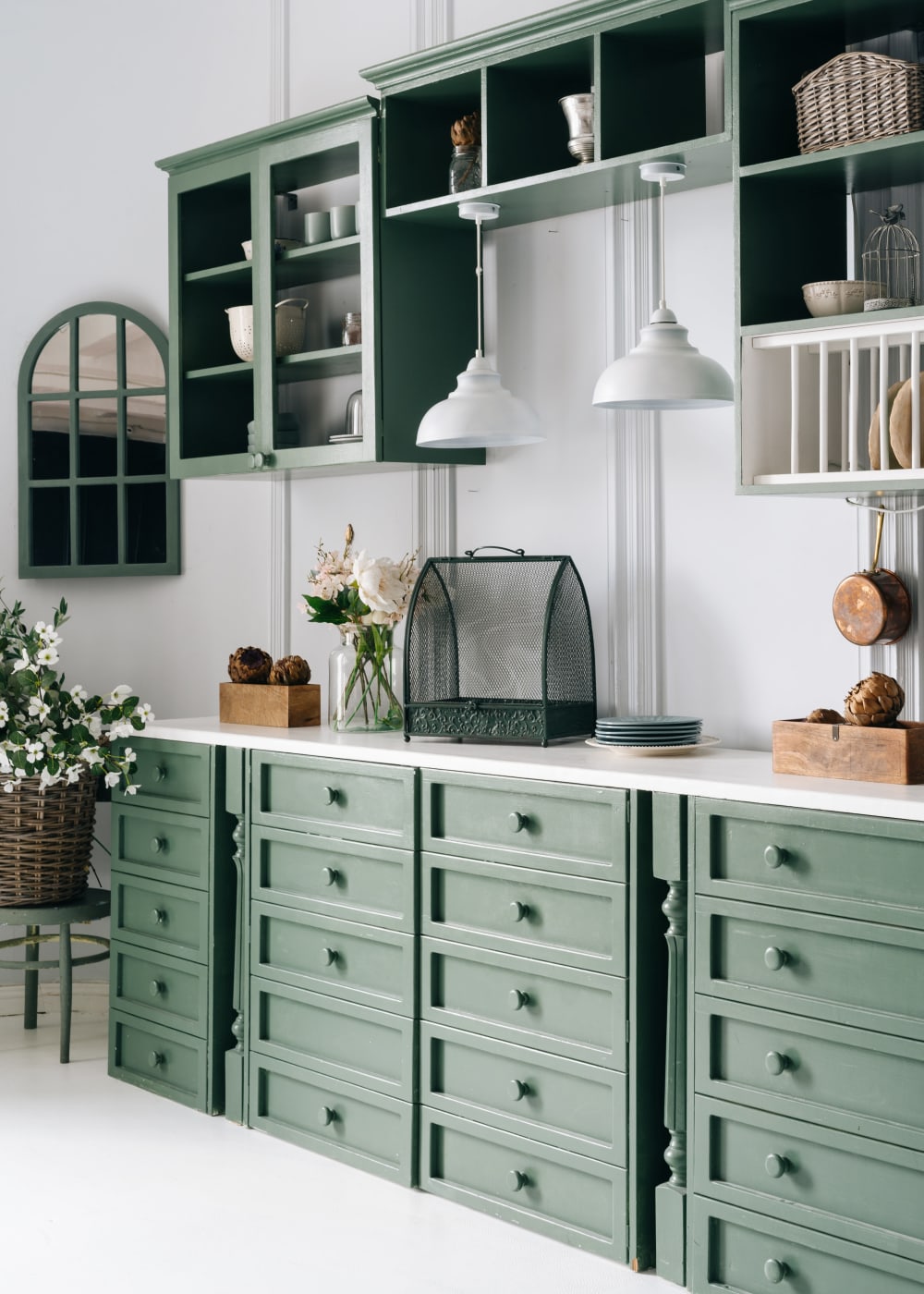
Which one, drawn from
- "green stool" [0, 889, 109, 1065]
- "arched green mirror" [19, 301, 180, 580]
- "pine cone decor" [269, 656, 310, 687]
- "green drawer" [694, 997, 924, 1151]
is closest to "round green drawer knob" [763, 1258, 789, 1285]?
"green drawer" [694, 997, 924, 1151]

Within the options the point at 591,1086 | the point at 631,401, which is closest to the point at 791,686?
the point at 631,401

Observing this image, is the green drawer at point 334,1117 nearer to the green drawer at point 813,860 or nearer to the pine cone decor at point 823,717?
the green drawer at point 813,860

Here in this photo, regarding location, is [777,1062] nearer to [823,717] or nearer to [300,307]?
[823,717]

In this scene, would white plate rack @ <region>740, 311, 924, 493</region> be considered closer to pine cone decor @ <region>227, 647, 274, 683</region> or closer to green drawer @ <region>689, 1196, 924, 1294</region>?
green drawer @ <region>689, 1196, 924, 1294</region>

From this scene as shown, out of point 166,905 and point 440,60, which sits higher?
point 440,60

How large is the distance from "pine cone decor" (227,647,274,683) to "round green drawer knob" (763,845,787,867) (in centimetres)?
183

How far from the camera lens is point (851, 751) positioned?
2678mm

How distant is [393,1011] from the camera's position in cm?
324

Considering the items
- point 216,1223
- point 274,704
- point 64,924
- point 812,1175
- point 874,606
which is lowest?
point 216,1223

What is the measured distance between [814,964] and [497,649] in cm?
132

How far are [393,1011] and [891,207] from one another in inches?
78.0

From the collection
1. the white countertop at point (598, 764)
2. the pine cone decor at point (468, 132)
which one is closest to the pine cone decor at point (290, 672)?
the white countertop at point (598, 764)

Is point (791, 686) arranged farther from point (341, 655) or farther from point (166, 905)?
point (166, 905)

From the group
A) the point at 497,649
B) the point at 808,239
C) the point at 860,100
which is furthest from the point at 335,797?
the point at 860,100
